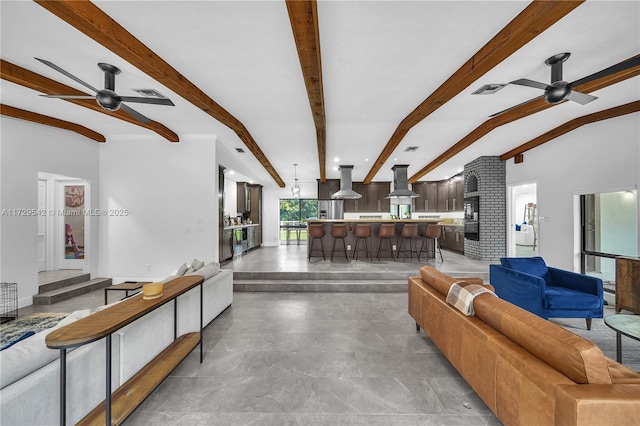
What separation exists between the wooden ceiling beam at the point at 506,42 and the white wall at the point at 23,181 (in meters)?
5.90

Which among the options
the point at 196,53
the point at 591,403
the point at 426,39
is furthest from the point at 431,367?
the point at 196,53

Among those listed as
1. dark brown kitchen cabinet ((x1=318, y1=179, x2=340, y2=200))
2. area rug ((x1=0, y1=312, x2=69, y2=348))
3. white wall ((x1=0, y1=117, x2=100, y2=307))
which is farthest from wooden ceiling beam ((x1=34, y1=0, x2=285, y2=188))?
dark brown kitchen cabinet ((x1=318, y1=179, x2=340, y2=200))

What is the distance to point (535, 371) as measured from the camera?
4.23ft

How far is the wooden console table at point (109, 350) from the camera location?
1248mm

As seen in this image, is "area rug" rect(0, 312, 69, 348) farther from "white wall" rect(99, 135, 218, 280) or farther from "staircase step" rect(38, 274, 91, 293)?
"white wall" rect(99, 135, 218, 280)

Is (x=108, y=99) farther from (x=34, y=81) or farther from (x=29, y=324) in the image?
(x=29, y=324)

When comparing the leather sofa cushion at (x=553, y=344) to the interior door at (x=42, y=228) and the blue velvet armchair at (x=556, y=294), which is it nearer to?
the blue velvet armchair at (x=556, y=294)

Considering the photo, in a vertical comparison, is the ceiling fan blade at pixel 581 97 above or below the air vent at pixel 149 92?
below

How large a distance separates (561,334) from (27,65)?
16.3 feet

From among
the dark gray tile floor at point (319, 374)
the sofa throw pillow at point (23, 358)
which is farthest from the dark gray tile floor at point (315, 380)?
the sofa throw pillow at point (23, 358)

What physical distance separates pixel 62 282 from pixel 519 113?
7.94 meters

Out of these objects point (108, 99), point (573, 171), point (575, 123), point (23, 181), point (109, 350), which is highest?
point (575, 123)

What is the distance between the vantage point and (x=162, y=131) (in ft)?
14.8

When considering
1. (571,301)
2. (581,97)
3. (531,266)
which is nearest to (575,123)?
(581,97)
